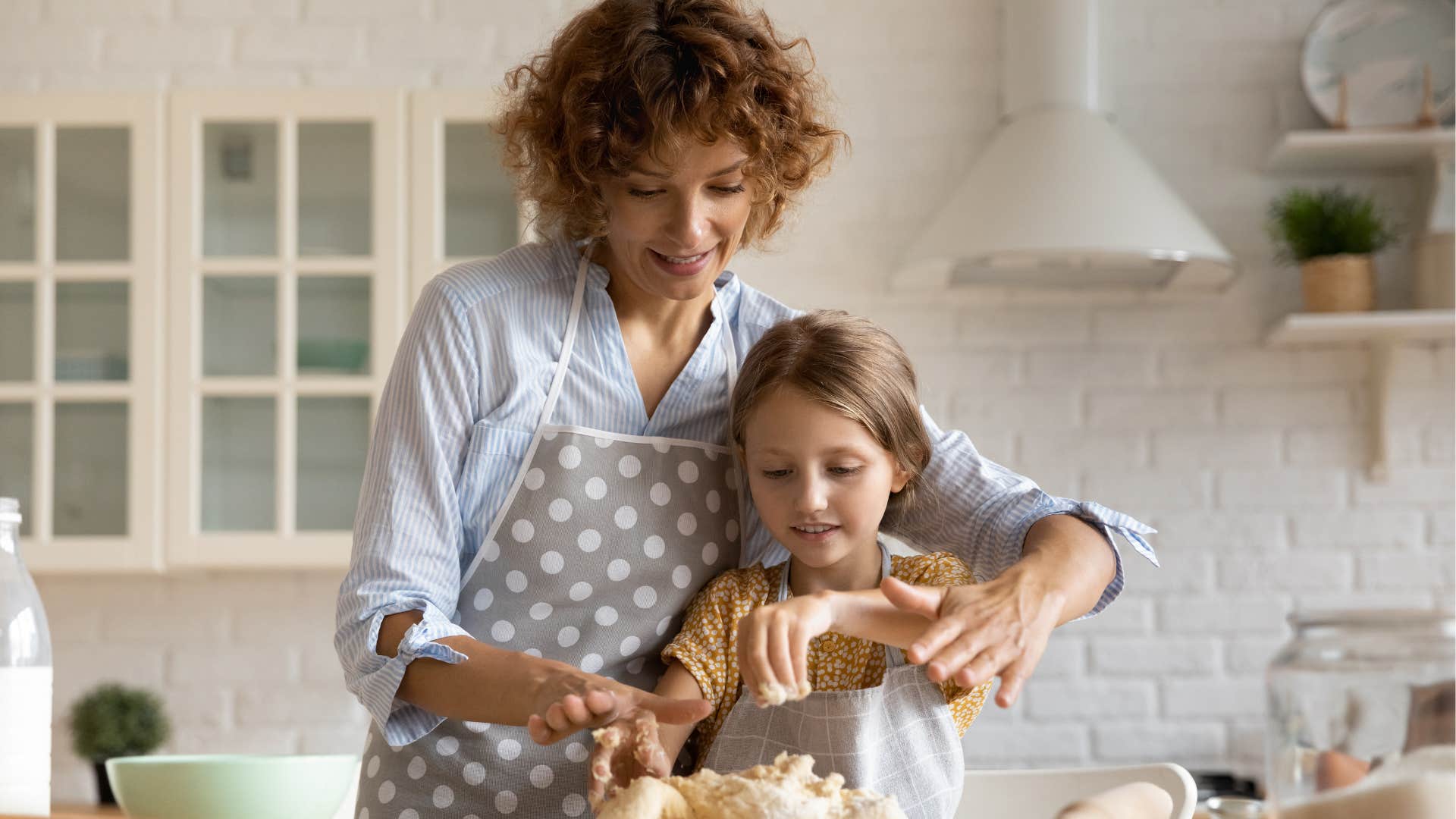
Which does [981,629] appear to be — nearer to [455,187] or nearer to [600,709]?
[600,709]

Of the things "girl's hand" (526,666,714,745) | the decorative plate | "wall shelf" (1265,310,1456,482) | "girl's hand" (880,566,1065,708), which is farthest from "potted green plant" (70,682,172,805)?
the decorative plate

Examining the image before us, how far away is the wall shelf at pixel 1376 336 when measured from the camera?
2545 mm

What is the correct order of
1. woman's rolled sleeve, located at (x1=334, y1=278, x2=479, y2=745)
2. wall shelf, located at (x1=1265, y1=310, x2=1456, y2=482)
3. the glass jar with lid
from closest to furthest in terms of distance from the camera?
1. the glass jar with lid
2. woman's rolled sleeve, located at (x1=334, y1=278, x2=479, y2=745)
3. wall shelf, located at (x1=1265, y1=310, x2=1456, y2=482)

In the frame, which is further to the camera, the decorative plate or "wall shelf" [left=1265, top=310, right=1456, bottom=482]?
the decorative plate

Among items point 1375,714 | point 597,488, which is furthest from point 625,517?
point 1375,714


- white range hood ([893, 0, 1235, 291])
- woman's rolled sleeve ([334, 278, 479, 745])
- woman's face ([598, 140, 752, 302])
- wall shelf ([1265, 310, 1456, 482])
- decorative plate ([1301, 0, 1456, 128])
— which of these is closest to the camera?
woman's rolled sleeve ([334, 278, 479, 745])

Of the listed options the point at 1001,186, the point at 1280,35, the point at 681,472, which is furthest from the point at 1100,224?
the point at 681,472

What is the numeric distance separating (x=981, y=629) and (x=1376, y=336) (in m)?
2.09

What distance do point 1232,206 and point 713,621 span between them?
6.60ft

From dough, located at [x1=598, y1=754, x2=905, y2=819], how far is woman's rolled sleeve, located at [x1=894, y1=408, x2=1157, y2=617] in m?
0.47

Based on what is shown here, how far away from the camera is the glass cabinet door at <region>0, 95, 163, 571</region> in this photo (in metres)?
2.70

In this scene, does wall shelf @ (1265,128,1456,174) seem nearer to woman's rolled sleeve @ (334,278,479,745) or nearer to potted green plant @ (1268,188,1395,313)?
potted green plant @ (1268,188,1395,313)

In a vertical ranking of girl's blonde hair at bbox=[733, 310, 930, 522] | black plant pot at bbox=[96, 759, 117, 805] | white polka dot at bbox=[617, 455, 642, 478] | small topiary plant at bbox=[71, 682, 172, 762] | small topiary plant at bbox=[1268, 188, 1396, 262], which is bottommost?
black plant pot at bbox=[96, 759, 117, 805]

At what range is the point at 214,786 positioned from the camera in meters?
1.13
